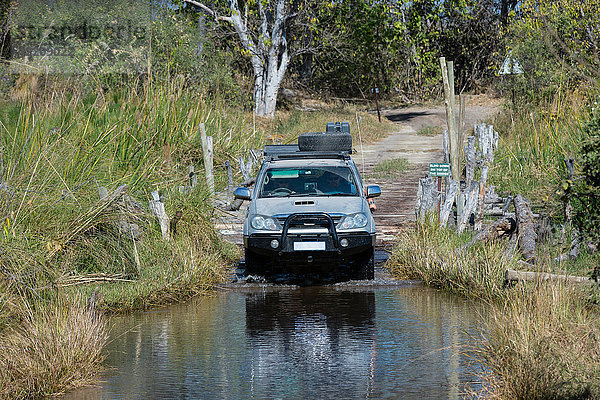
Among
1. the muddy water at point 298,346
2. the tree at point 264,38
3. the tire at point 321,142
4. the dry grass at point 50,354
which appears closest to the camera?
the dry grass at point 50,354

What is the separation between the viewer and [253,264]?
12.1m

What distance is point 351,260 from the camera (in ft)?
41.0

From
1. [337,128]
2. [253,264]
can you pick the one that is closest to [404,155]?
[337,128]

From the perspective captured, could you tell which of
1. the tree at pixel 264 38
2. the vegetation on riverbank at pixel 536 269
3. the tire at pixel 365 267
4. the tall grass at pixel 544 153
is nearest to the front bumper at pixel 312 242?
the tire at pixel 365 267

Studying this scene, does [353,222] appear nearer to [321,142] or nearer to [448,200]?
[448,200]

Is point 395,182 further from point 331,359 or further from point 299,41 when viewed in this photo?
point 299,41

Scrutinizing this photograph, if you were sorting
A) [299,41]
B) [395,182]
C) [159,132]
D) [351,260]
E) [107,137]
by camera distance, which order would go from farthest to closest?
[299,41] → [395,182] → [159,132] → [107,137] → [351,260]

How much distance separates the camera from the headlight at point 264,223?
37.9 feet

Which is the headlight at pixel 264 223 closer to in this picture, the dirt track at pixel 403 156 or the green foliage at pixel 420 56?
the dirt track at pixel 403 156

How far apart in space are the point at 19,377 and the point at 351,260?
616 cm

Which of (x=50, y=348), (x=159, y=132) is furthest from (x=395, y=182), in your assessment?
(x=50, y=348)

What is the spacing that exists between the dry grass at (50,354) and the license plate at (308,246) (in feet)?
12.5

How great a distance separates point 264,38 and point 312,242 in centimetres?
2728

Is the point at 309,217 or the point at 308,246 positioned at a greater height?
the point at 309,217
